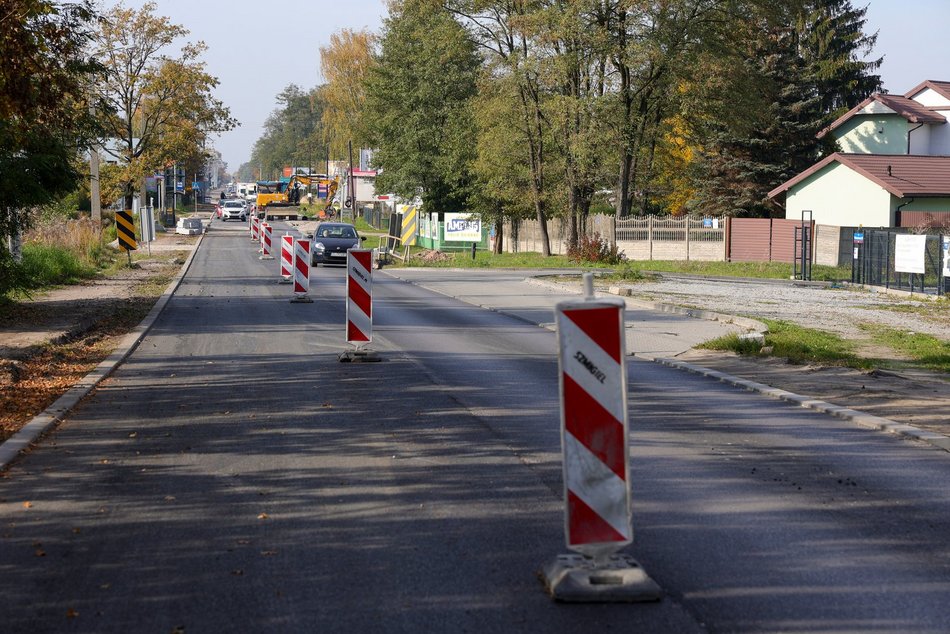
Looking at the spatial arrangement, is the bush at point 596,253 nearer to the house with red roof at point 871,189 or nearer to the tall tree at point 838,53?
the house with red roof at point 871,189

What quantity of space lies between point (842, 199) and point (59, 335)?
39104mm

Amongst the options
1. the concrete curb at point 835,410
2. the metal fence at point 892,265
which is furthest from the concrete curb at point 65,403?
the metal fence at point 892,265

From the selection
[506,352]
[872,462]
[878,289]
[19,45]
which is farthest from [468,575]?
[878,289]

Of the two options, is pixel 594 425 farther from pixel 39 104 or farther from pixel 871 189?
pixel 871 189

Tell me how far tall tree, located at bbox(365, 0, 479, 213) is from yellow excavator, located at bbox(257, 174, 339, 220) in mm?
32247

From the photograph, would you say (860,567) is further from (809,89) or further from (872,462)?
(809,89)

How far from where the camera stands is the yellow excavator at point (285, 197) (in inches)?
3679

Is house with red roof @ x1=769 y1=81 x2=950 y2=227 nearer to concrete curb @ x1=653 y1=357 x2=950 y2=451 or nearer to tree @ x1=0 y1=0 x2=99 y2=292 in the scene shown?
concrete curb @ x1=653 y1=357 x2=950 y2=451

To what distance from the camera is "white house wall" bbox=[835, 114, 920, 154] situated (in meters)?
57.8

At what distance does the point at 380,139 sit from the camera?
62812 millimetres

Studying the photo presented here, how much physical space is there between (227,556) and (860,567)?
3.24 m

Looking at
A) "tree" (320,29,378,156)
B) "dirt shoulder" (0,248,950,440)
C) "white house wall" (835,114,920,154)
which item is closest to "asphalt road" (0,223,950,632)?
"dirt shoulder" (0,248,950,440)

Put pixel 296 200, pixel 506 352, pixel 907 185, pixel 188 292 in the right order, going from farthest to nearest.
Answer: pixel 296 200 → pixel 907 185 → pixel 188 292 → pixel 506 352

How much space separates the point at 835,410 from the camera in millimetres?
10047
